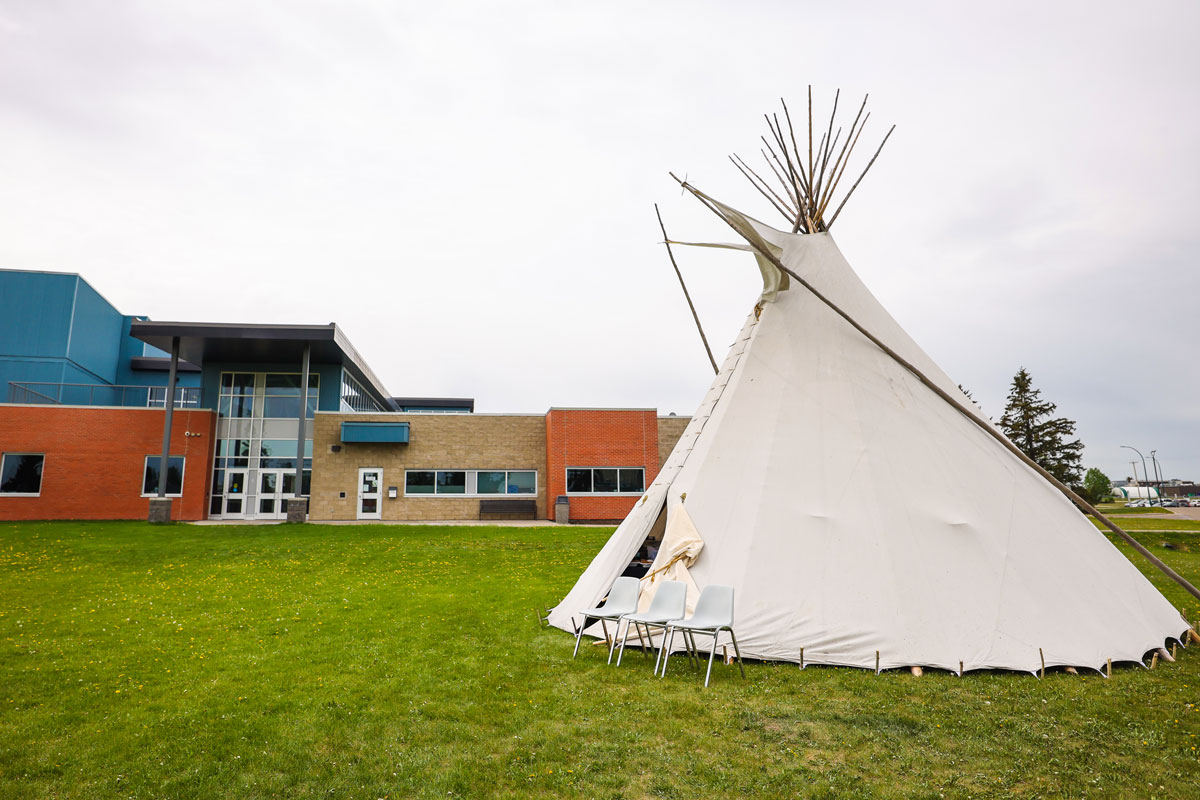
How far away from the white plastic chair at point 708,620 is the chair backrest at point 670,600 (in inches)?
6.3

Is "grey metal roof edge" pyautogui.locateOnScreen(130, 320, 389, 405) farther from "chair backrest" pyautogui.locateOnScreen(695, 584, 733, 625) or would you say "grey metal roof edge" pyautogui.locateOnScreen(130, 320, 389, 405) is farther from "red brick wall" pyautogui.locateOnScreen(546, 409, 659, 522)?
"chair backrest" pyautogui.locateOnScreen(695, 584, 733, 625)

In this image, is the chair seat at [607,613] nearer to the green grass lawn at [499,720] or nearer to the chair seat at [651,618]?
the chair seat at [651,618]

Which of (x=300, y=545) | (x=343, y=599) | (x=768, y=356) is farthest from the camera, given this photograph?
(x=300, y=545)

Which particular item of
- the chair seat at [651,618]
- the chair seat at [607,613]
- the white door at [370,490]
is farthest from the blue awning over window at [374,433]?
the chair seat at [651,618]

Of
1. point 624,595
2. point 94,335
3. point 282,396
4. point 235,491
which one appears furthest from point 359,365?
point 624,595

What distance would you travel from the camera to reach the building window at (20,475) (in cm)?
2358

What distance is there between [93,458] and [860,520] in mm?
26641

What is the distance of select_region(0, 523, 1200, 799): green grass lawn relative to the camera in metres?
4.00

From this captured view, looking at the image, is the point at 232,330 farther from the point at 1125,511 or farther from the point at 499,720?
the point at 1125,511

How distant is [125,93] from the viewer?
30.4 feet

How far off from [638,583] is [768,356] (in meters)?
3.39

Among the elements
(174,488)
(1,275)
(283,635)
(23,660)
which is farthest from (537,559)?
(1,275)

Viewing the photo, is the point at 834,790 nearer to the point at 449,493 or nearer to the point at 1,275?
the point at 449,493

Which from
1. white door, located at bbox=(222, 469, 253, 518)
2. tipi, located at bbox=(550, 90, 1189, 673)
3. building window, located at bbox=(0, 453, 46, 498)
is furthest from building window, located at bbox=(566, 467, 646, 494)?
building window, located at bbox=(0, 453, 46, 498)
